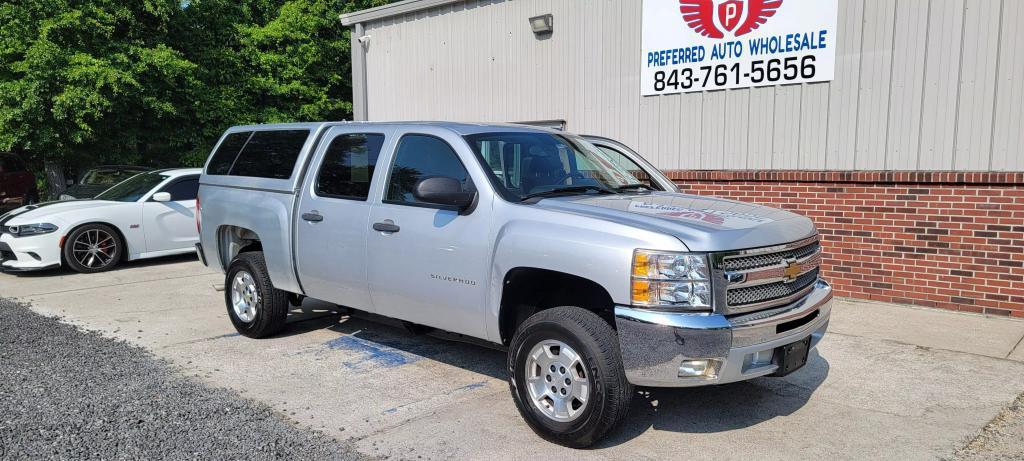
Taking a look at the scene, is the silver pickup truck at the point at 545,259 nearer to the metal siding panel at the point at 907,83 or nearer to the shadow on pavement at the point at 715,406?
the shadow on pavement at the point at 715,406

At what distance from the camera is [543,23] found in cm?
1075

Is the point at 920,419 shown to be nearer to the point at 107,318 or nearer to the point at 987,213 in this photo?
the point at 987,213

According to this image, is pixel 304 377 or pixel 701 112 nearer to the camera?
pixel 304 377

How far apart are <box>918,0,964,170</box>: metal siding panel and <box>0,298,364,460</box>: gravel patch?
6531 millimetres

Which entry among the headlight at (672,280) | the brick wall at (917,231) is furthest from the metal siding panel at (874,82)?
the headlight at (672,280)

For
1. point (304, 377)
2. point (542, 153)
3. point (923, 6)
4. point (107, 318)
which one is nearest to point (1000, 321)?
point (923, 6)

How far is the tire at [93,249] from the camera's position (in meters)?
9.87

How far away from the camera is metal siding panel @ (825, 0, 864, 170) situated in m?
7.96

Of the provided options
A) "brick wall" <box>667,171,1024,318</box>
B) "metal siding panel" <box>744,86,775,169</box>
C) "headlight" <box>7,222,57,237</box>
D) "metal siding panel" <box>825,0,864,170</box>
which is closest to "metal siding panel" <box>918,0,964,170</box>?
"brick wall" <box>667,171,1024,318</box>

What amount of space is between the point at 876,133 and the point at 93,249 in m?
9.87

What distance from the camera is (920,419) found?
4.58 meters

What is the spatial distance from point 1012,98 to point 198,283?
919 centimetres

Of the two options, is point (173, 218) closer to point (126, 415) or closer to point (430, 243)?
point (126, 415)

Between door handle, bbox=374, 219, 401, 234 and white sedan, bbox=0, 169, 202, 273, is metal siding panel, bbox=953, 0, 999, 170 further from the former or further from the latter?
white sedan, bbox=0, 169, 202, 273
